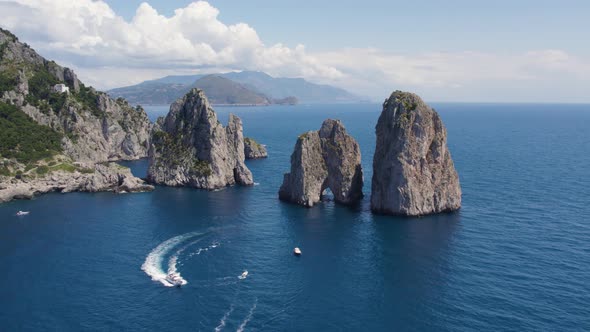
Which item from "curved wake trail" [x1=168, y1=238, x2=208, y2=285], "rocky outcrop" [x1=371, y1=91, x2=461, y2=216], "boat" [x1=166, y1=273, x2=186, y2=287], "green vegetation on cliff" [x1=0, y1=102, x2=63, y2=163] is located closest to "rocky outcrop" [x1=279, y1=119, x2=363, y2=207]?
"rocky outcrop" [x1=371, y1=91, x2=461, y2=216]

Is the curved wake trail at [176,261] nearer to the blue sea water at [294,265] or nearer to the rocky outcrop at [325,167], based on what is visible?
the blue sea water at [294,265]

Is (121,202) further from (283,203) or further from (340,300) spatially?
(340,300)

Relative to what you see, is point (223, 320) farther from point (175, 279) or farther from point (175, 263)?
point (175, 263)

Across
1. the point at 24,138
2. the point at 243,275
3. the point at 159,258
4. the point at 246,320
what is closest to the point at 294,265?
the point at 243,275

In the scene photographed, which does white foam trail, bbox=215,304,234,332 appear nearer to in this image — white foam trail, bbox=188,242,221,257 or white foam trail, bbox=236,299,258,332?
white foam trail, bbox=236,299,258,332

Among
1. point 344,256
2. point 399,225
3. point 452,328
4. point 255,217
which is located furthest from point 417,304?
point 255,217
